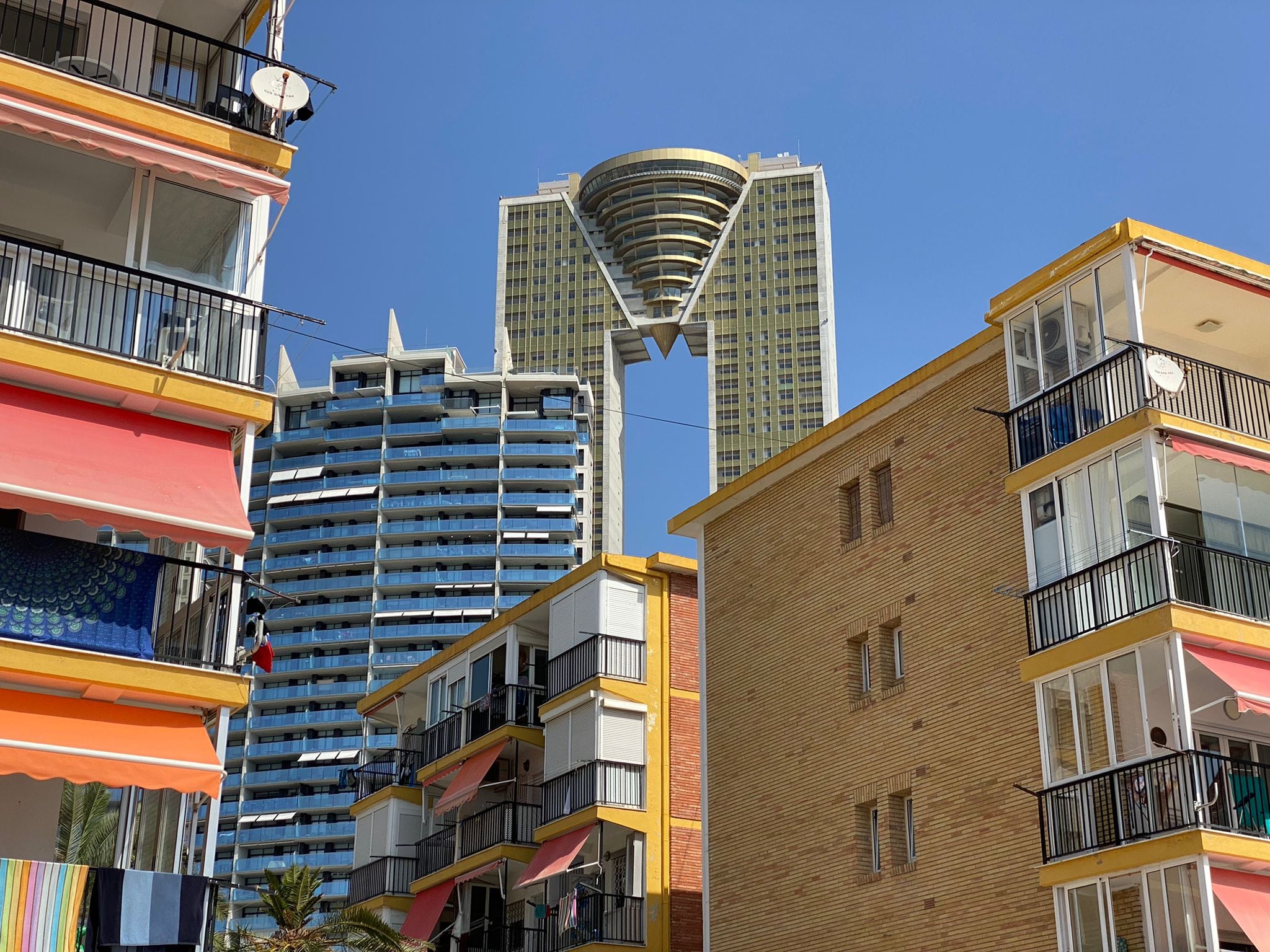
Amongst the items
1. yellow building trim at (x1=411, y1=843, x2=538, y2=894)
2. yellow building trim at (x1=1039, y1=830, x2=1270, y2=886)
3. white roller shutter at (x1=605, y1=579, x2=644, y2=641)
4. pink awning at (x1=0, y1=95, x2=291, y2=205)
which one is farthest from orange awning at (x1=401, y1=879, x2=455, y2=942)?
pink awning at (x1=0, y1=95, x2=291, y2=205)

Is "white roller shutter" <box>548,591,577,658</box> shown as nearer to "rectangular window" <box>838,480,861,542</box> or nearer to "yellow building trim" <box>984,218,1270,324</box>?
"rectangular window" <box>838,480,861,542</box>

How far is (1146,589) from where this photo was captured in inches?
835

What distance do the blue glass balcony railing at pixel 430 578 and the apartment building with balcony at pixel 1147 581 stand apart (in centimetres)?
10155

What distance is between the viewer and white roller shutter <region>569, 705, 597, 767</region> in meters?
34.8

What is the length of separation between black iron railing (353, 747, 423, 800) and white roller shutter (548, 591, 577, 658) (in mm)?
7169

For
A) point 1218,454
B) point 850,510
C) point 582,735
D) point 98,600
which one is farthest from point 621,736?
point 98,600

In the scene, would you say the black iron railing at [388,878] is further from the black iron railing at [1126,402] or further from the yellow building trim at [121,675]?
the yellow building trim at [121,675]

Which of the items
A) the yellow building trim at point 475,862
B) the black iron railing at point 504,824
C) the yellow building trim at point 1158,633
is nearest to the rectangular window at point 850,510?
the yellow building trim at point 1158,633

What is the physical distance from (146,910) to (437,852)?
2507 cm

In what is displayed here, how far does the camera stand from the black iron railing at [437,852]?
1572 inches

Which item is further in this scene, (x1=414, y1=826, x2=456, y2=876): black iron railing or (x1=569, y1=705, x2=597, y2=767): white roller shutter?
(x1=414, y1=826, x2=456, y2=876): black iron railing

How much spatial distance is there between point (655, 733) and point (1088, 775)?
50.7ft

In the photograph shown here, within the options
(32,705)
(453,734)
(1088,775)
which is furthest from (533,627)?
(32,705)

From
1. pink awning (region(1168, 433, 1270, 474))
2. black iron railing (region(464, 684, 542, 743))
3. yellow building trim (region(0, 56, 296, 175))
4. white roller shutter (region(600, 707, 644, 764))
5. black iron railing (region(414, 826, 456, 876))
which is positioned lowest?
black iron railing (region(414, 826, 456, 876))
